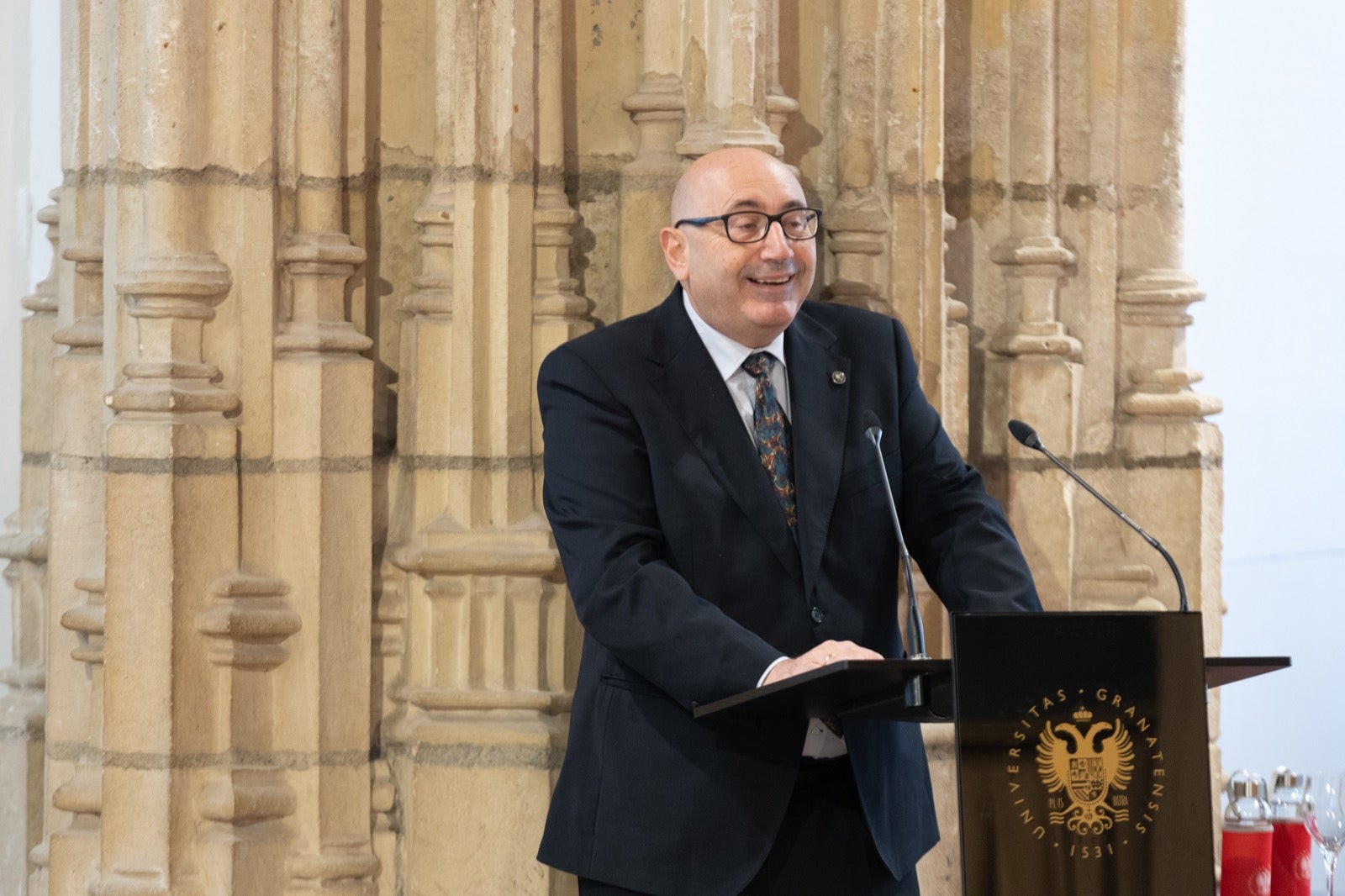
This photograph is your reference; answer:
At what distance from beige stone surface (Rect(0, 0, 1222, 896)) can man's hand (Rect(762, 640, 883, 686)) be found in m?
1.03

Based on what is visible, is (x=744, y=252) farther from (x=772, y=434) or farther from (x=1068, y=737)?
(x=1068, y=737)

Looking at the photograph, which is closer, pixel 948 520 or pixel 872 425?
pixel 872 425

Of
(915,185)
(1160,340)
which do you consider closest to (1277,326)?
(1160,340)

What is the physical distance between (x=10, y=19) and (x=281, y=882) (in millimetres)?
2128

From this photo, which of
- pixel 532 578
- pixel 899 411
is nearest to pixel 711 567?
pixel 899 411

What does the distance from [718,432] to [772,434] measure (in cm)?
11

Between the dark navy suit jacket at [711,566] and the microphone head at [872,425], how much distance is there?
0.05 metres

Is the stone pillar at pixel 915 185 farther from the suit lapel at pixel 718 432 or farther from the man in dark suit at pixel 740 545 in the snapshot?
the suit lapel at pixel 718 432

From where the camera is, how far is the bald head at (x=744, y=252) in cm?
261

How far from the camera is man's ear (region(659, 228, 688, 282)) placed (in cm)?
271

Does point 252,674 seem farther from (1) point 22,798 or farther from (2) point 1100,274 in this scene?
(2) point 1100,274

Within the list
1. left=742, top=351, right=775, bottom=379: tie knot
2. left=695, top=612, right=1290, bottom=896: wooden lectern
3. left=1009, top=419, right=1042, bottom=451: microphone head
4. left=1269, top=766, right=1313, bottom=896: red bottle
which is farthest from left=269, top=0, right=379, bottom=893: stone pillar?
left=1269, top=766, right=1313, bottom=896: red bottle

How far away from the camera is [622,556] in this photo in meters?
2.44

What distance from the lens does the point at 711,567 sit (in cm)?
255
